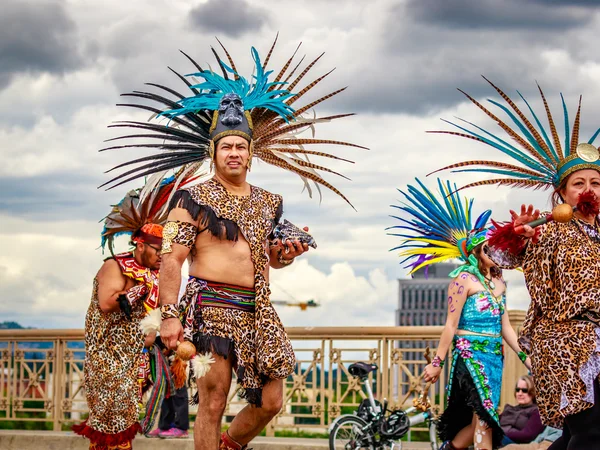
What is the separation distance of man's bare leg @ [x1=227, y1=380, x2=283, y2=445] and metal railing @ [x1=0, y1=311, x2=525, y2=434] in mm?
5255

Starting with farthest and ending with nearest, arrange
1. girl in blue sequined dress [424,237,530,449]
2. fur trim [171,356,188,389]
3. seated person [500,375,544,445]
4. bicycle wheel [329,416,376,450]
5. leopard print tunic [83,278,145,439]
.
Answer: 1. seated person [500,375,544,445]
2. bicycle wheel [329,416,376,450]
3. girl in blue sequined dress [424,237,530,449]
4. leopard print tunic [83,278,145,439]
5. fur trim [171,356,188,389]

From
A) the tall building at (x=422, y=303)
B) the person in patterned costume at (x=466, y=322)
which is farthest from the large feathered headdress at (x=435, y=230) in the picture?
the tall building at (x=422, y=303)

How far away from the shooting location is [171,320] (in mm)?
6488

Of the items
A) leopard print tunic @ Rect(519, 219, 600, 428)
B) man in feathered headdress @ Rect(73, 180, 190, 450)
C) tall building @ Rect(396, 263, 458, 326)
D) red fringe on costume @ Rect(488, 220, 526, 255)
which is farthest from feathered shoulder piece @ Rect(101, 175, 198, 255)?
tall building @ Rect(396, 263, 458, 326)

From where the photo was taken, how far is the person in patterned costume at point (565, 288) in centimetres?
633

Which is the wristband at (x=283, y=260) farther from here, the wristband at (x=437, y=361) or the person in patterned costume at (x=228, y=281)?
the wristband at (x=437, y=361)

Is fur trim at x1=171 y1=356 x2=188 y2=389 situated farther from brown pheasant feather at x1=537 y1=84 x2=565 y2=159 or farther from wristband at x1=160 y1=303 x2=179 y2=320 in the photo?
brown pheasant feather at x1=537 y1=84 x2=565 y2=159

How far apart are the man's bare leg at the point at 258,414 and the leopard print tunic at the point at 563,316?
1608 mm

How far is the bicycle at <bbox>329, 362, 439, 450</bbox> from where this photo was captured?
437 inches

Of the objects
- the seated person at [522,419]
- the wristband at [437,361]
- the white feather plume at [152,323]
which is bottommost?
the seated person at [522,419]

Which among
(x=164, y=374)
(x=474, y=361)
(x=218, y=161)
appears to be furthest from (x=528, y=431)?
(x=218, y=161)

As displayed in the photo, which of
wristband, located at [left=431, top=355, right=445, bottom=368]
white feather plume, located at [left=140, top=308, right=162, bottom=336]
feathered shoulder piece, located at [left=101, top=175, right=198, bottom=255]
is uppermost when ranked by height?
feathered shoulder piece, located at [left=101, top=175, right=198, bottom=255]

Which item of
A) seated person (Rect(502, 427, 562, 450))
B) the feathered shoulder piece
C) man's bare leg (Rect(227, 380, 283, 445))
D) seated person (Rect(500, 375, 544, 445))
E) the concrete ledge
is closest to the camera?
man's bare leg (Rect(227, 380, 283, 445))

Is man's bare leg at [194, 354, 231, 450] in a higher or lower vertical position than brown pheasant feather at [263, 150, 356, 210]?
lower
